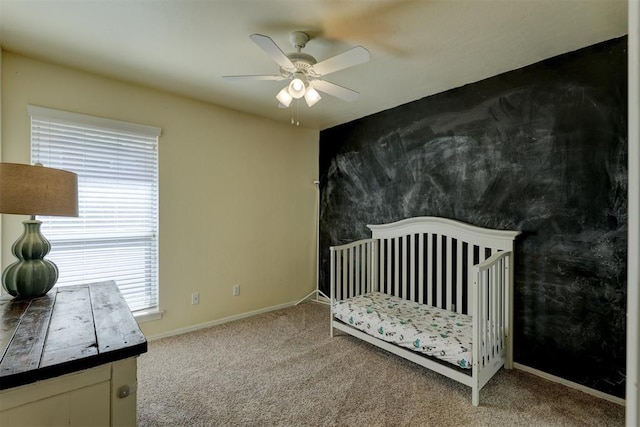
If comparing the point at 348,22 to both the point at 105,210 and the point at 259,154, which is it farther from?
the point at 105,210

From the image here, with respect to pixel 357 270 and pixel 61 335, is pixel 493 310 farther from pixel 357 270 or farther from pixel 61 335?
pixel 61 335

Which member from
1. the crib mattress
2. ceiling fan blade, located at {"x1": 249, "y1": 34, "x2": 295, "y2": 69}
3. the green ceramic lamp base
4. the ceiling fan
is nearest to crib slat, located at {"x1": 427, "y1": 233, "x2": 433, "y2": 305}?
the crib mattress

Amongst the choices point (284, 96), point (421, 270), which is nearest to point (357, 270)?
point (421, 270)

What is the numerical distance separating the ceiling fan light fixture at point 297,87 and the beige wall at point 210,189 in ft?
5.10

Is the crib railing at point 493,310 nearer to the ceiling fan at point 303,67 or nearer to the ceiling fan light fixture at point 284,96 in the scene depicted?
the ceiling fan at point 303,67

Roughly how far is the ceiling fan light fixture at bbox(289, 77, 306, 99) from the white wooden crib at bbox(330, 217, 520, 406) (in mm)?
1455

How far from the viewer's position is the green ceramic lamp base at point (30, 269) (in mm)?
1590

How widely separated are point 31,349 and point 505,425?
7.53ft

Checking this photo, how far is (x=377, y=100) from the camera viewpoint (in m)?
3.06

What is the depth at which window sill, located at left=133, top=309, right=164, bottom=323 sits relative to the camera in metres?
2.72

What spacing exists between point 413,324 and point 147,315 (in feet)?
7.66

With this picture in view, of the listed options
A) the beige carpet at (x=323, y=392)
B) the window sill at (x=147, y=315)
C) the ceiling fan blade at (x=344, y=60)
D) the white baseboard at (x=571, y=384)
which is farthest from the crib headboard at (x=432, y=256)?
the window sill at (x=147, y=315)

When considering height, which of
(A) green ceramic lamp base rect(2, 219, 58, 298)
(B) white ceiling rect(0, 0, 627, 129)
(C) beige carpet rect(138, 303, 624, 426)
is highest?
(B) white ceiling rect(0, 0, 627, 129)

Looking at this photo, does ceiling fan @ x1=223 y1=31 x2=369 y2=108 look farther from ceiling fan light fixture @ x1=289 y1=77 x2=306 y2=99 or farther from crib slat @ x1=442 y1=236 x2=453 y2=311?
crib slat @ x1=442 y1=236 x2=453 y2=311
